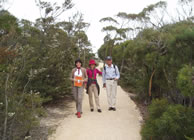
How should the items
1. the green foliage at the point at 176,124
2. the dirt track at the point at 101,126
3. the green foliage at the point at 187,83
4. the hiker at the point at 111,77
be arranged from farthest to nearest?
the hiker at the point at 111,77, the dirt track at the point at 101,126, the green foliage at the point at 176,124, the green foliage at the point at 187,83

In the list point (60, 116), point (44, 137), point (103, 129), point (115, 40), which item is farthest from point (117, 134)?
point (115, 40)

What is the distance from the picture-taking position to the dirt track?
472cm

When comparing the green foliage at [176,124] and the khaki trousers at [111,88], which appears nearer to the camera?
the green foliage at [176,124]

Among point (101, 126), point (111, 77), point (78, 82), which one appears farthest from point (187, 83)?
point (111, 77)

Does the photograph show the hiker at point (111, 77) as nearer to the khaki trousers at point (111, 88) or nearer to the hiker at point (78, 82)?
the khaki trousers at point (111, 88)

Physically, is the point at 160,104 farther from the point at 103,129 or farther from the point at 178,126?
the point at 103,129

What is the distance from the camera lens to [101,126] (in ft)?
17.6

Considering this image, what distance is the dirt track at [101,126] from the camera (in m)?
4.72

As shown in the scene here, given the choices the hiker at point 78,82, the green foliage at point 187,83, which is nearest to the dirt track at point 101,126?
the hiker at point 78,82

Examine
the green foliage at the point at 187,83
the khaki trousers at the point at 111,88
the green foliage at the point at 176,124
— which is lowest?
the green foliage at the point at 176,124

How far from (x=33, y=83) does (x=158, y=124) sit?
15.3 feet

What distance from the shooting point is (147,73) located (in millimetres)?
7438

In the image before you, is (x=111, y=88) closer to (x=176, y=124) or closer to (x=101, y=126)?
(x=101, y=126)

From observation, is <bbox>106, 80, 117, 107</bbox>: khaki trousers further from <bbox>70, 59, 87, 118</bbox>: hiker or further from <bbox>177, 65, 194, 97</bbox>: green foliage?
<bbox>177, 65, 194, 97</bbox>: green foliage
